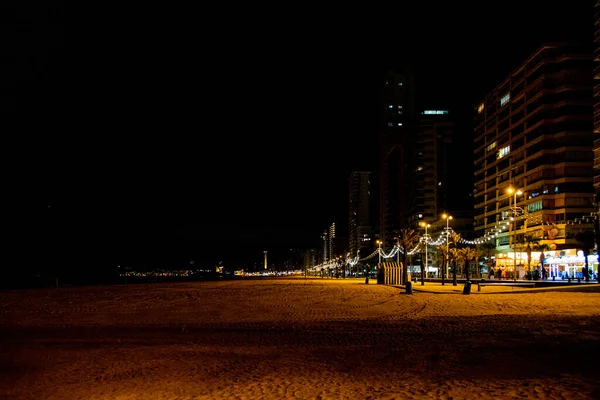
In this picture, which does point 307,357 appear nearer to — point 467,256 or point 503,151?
point 467,256

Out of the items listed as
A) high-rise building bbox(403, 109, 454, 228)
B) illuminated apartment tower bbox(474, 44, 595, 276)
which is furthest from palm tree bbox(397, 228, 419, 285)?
high-rise building bbox(403, 109, 454, 228)

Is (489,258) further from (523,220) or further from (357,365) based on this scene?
(357,365)

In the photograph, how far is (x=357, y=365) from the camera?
31.6ft

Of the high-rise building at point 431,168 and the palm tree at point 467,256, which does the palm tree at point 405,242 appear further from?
the high-rise building at point 431,168

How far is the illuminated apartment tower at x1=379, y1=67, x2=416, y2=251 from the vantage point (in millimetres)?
170125

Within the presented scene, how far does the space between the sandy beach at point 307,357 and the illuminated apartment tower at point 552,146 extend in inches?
2372

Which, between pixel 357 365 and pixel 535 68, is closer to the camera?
pixel 357 365

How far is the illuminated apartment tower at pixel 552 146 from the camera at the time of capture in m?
74.4

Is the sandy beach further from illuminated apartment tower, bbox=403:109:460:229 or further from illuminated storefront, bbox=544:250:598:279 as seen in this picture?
illuminated apartment tower, bbox=403:109:460:229

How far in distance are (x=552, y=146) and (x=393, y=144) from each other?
103444 mm

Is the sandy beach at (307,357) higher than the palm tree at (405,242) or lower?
lower

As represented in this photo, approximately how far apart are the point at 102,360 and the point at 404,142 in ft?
496

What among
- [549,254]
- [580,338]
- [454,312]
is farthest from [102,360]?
[549,254]

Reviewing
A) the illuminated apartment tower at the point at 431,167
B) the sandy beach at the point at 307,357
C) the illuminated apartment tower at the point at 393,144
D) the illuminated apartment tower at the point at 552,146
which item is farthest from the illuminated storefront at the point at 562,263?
the illuminated apartment tower at the point at 393,144
